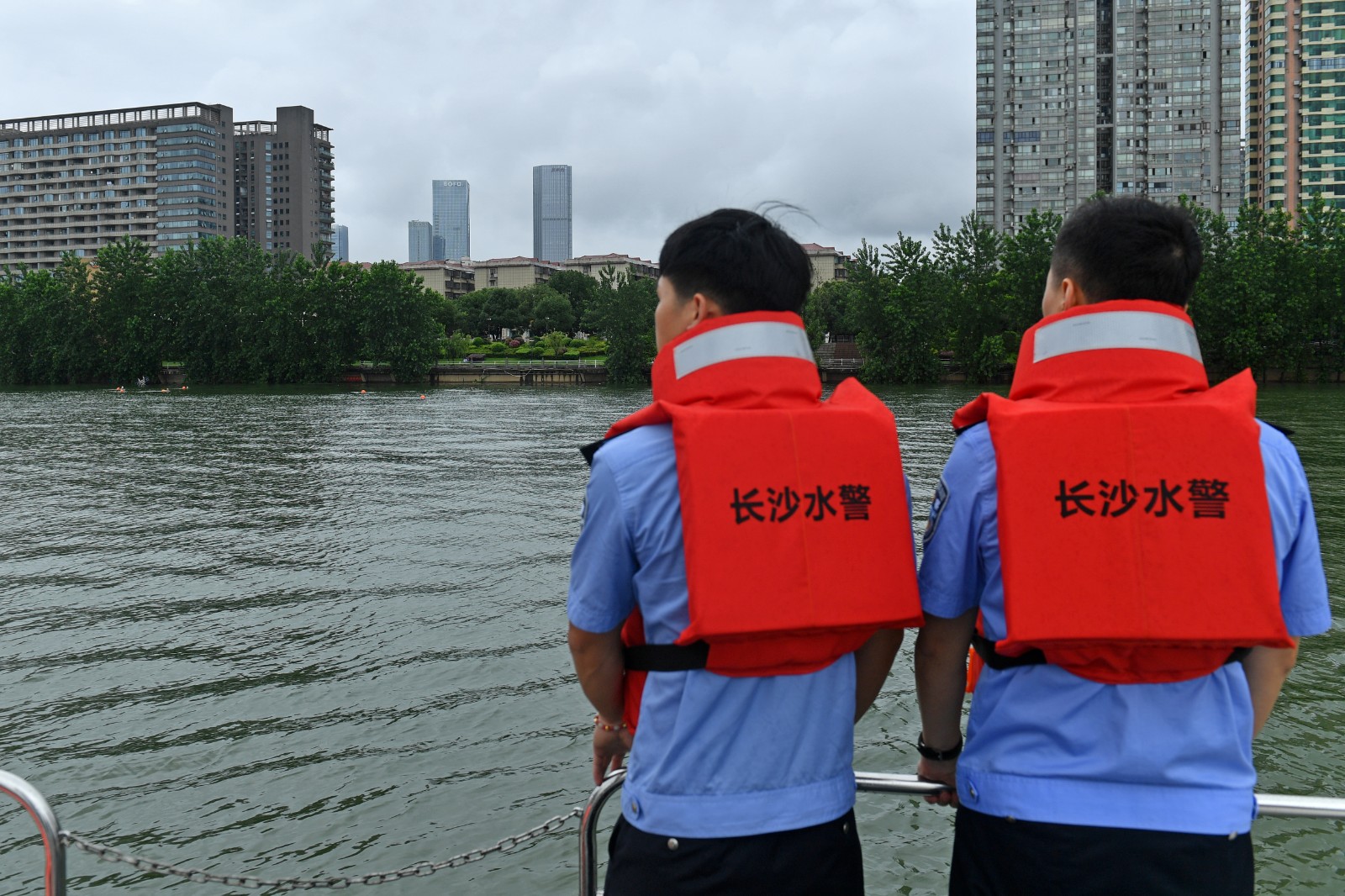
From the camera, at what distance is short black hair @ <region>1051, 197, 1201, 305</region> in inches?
77.0

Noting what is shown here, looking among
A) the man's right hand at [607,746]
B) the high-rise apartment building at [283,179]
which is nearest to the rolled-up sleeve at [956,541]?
the man's right hand at [607,746]

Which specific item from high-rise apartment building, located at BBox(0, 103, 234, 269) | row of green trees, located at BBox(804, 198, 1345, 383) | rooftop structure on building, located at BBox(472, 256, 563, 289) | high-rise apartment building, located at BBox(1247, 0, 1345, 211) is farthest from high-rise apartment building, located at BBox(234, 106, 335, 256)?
high-rise apartment building, located at BBox(1247, 0, 1345, 211)

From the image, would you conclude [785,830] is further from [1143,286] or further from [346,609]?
[346,609]

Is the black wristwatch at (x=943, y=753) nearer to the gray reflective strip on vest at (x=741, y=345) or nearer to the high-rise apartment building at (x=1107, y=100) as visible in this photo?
the gray reflective strip on vest at (x=741, y=345)

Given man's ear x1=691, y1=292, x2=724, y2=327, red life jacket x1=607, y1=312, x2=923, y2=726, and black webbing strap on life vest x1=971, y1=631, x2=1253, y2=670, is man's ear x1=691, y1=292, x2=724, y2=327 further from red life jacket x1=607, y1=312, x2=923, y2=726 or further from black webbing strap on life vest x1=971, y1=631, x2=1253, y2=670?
black webbing strap on life vest x1=971, y1=631, x2=1253, y2=670

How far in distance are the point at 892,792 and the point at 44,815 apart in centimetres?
168

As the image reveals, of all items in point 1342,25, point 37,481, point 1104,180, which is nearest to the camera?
point 37,481

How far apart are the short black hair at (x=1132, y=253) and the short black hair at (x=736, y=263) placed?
18.8 inches

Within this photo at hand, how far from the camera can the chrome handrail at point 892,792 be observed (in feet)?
6.48

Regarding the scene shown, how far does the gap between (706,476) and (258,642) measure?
7764 mm

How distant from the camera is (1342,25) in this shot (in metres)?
112

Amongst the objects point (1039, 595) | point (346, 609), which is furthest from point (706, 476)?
point (346, 609)

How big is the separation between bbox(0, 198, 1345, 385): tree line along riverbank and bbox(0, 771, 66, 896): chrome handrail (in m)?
61.6

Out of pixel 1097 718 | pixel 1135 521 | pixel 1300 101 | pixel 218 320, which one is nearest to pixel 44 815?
pixel 1097 718
